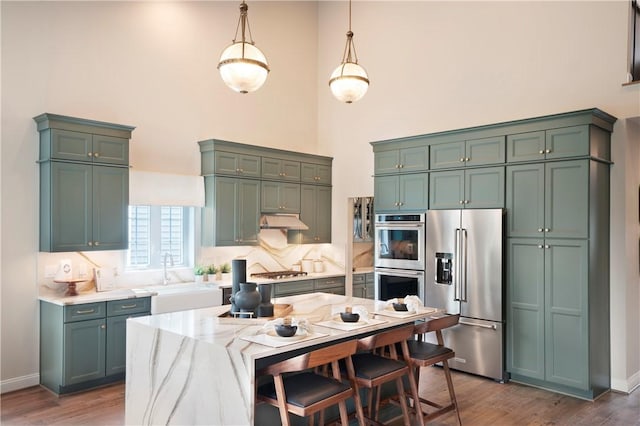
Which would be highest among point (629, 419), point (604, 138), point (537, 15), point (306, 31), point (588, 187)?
point (306, 31)

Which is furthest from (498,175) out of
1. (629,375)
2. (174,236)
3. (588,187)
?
(174,236)

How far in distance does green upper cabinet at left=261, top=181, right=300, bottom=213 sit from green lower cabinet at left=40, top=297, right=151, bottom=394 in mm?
2311

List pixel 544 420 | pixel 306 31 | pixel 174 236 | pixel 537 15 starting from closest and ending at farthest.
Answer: pixel 544 420, pixel 537 15, pixel 174 236, pixel 306 31

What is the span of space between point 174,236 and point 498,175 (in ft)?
12.9

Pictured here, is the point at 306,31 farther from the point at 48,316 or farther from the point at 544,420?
the point at 544,420

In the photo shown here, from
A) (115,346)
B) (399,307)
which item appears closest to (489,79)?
(399,307)

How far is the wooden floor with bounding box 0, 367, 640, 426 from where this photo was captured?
4.06 metres

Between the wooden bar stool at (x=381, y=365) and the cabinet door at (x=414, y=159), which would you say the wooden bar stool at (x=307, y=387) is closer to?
the wooden bar stool at (x=381, y=365)

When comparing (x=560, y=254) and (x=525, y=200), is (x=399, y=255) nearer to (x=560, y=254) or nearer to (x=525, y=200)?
(x=525, y=200)

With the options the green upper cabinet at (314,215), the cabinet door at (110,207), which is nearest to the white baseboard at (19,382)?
the cabinet door at (110,207)

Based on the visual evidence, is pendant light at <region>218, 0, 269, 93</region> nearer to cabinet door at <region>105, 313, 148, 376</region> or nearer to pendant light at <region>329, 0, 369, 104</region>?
pendant light at <region>329, 0, 369, 104</region>

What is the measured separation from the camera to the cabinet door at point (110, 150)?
495 cm

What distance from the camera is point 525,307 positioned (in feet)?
16.4

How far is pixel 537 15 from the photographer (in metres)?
5.46
